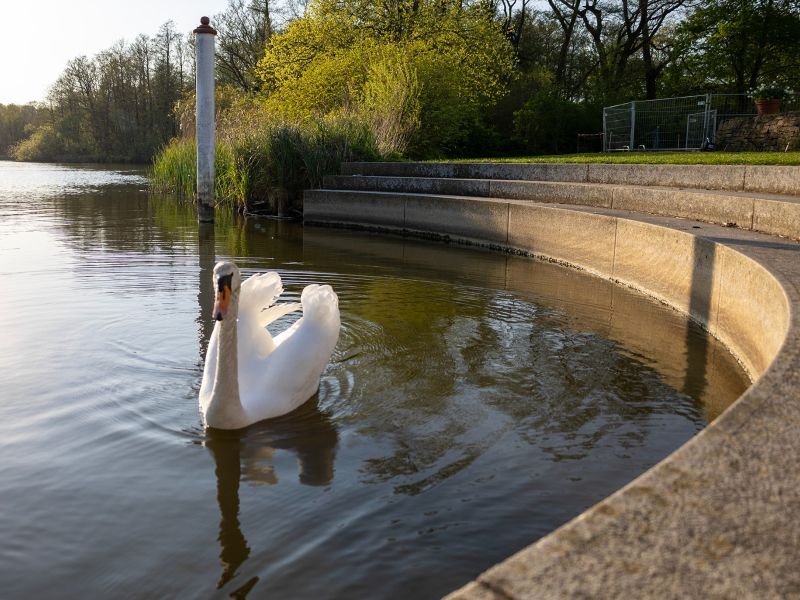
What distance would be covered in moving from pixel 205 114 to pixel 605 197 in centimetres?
788

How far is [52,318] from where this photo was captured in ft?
24.1

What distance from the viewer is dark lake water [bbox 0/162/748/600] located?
131 inches

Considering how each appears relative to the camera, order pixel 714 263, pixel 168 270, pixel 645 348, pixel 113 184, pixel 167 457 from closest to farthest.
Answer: pixel 167 457
pixel 645 348
pixel 714 263
pixel 168 270
pixel 113 184

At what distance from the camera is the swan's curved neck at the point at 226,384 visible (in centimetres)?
449

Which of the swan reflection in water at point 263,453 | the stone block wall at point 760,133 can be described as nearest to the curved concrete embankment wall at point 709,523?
the swan reflection in water at point 263,453

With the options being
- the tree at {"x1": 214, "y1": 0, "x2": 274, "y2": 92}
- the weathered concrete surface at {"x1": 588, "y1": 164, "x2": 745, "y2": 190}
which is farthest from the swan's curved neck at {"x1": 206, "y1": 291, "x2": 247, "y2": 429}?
the tree at {"x1": 214, "y1": 0, "x2": 274, "y2": 92}

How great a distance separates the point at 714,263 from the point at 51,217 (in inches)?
547

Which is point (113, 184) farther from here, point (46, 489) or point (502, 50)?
point (46, 489)

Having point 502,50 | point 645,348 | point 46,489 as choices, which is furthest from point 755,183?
point 502,50

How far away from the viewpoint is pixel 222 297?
4.48m

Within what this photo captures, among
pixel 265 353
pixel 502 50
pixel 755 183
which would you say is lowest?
pixel 265 353

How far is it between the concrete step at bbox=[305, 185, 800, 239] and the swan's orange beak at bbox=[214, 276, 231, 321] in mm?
5903

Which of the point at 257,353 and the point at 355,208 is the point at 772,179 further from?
the point at 355,208

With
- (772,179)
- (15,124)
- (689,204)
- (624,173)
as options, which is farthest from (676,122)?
(15,124)
